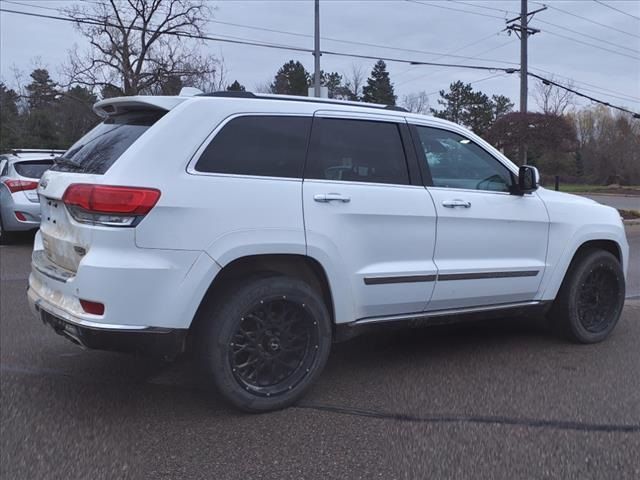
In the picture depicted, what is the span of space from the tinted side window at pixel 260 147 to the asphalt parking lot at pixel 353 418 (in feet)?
4.57

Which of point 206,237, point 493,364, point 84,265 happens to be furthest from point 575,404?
point 84,265

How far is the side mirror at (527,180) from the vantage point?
468 centimetres

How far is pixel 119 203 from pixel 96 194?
15 centimetres

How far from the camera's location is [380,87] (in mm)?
66250

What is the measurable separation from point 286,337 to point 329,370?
37.7 inches

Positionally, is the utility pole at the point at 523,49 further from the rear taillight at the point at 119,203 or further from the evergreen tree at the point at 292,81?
the evergreen tree at the point at 292,81

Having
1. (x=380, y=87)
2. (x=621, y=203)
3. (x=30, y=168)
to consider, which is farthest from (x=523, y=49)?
(x=380, y=87)

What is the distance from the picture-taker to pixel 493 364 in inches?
185

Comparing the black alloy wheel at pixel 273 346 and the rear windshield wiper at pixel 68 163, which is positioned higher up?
the rear windshield wiper at pixel 68 163

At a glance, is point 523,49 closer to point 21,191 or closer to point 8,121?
point 21,191

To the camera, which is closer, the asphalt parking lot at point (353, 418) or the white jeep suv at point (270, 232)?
the asphalt parking lot at point (353, 418)

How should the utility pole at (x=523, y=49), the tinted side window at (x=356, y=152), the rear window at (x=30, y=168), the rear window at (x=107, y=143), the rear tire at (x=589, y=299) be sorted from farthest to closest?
the utility pole at (x=523, y=49), the rear window at (x=30, y=168), the rear tire at (x=589, y=299), the tinted side window at (x=356, y=152), the rear window at (x=107, y=143)

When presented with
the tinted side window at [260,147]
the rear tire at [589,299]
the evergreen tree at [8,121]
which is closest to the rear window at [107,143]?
the tinted side window at [260,147]

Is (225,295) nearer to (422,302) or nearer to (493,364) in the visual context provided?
(422,302)
